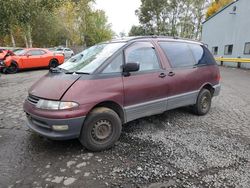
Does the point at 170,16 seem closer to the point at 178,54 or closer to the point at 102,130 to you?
the point at 178,54

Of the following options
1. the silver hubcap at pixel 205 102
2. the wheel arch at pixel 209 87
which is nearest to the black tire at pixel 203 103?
the silver hubcap at pixel 205 102

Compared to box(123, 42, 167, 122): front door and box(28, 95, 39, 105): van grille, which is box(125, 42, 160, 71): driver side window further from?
box(28, 95, 39, 105): van grille

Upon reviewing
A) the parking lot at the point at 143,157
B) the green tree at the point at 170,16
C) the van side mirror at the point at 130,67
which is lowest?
the parking lot at the point at 143,157

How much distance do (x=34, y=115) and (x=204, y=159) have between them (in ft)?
9.22

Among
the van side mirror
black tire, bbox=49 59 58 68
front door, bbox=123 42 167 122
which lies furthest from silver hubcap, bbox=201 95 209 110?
black tire, bbox=49 59 58 68

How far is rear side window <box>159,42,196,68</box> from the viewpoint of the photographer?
480 centimetres

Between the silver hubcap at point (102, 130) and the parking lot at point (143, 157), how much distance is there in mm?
276

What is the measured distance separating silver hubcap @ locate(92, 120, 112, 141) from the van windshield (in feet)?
2.93

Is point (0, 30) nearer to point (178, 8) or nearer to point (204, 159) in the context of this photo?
point (204, 159)

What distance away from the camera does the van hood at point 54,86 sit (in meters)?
3.46

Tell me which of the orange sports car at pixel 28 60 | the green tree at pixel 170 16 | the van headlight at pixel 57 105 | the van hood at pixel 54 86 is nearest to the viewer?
the van headlight at pixel 57 105

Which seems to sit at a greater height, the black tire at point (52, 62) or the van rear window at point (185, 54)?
the van rear window at point (185, 54)

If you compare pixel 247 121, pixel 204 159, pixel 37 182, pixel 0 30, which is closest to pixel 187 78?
pixel 247 121

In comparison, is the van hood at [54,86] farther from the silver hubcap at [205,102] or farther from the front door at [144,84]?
the silver hubcap at [205,102]
